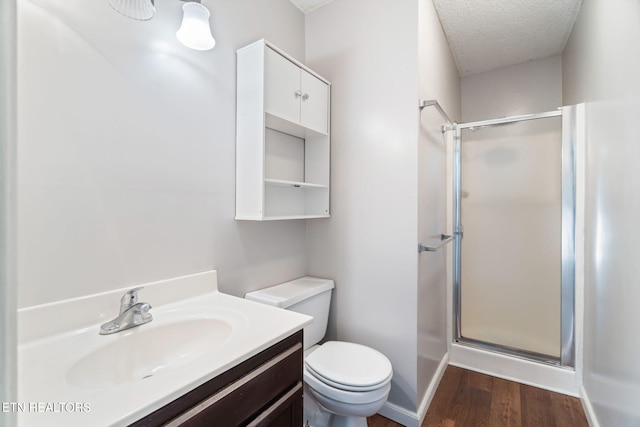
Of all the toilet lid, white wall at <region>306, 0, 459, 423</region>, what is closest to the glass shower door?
white wall at <region>306, 0, 459, 423</region>

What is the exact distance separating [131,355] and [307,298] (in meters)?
0.85

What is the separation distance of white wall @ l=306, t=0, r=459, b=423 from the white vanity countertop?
2.50 feet

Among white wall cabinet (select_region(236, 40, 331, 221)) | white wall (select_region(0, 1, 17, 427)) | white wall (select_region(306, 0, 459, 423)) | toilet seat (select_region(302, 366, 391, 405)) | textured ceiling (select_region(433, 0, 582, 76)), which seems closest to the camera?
white wall (select_region(0, 1, 17, 427))

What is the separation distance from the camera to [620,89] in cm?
119

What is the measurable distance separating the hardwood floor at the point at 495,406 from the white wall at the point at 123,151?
1343 millimetres

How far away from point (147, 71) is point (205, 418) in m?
1.18

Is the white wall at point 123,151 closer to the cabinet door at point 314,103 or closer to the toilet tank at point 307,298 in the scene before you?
the toilet tank at point 307,298

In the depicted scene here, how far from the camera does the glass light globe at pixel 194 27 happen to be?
1.10m

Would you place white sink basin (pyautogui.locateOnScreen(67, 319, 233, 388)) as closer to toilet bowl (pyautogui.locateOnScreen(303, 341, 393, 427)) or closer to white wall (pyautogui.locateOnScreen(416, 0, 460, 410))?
toilet bowl (pyautogui.locateOnScreen(303, 341, 393, 427))

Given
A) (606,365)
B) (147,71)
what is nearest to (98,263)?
(147,71)

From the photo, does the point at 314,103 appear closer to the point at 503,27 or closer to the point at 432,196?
the point at 432,196

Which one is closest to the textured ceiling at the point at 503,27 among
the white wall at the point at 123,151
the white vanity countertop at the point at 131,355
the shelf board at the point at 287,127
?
the shelf board at the point at 287,127

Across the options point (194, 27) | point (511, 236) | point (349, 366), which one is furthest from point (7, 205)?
point (511, 236)

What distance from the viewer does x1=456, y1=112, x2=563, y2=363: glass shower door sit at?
2195 millimetres
